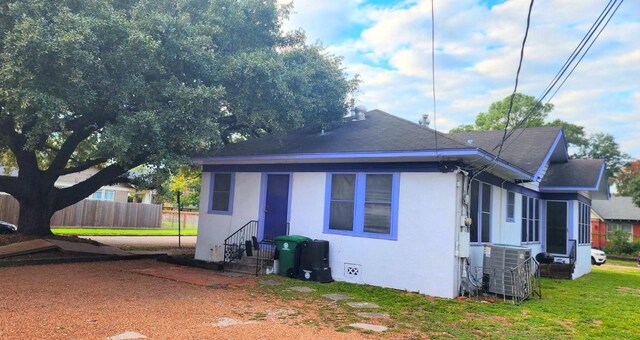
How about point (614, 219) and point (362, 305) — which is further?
point (614, 219)

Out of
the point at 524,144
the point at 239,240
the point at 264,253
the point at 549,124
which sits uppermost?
the point at 549,124

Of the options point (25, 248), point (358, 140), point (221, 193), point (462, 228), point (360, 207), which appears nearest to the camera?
point (462, 228)

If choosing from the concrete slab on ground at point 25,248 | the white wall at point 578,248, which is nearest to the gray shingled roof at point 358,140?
the concrete slab on ground at point 25,248

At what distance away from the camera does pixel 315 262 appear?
31.7 ft

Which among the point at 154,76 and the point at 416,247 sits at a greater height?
the point at 154,76

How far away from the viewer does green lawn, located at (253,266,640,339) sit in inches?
239

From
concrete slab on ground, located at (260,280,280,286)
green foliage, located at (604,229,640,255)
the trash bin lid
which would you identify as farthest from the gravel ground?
green foliage, located at (604,229,640,255)

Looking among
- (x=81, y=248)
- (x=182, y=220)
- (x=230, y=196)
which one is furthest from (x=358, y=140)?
(x=182, y=220)

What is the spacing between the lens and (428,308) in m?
7.42

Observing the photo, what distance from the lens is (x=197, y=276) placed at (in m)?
9.68

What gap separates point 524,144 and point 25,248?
1417 cm

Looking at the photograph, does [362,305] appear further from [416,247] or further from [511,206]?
[511,206]

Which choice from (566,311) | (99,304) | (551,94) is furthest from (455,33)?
(99,304)

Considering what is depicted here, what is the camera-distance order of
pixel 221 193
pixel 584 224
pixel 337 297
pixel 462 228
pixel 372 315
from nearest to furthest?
pixel 372 315 < pixel 337 297 < pixel 462 228 < pixel 221 193 < pixel 584 224
